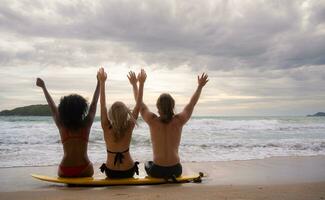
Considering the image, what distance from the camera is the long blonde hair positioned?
218 inches

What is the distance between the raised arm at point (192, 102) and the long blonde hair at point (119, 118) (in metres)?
0.78

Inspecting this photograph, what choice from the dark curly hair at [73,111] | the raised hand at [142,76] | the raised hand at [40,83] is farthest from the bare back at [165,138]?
the raised hand at [40,83]

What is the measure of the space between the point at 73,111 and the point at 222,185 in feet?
8.34

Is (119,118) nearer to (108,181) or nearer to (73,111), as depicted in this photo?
(73,111)

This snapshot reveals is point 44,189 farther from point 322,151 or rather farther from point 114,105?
point 322,151

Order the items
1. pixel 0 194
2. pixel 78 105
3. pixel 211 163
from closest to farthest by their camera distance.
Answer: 1. pixel 0 194
2. pixel 78 105
3. pixel 211 163

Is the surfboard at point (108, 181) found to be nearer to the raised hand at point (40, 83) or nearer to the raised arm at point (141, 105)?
the raised arm at point (141, 105)

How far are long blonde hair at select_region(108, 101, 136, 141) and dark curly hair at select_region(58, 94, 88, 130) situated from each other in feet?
1.37

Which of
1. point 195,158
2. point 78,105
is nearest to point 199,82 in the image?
point 78,105

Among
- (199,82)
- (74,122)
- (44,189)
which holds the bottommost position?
(44,189)

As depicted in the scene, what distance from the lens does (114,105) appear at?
18.4 ft

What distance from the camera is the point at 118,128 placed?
18.3ft

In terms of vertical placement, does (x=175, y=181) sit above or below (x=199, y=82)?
below

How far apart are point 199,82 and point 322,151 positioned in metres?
7.62
